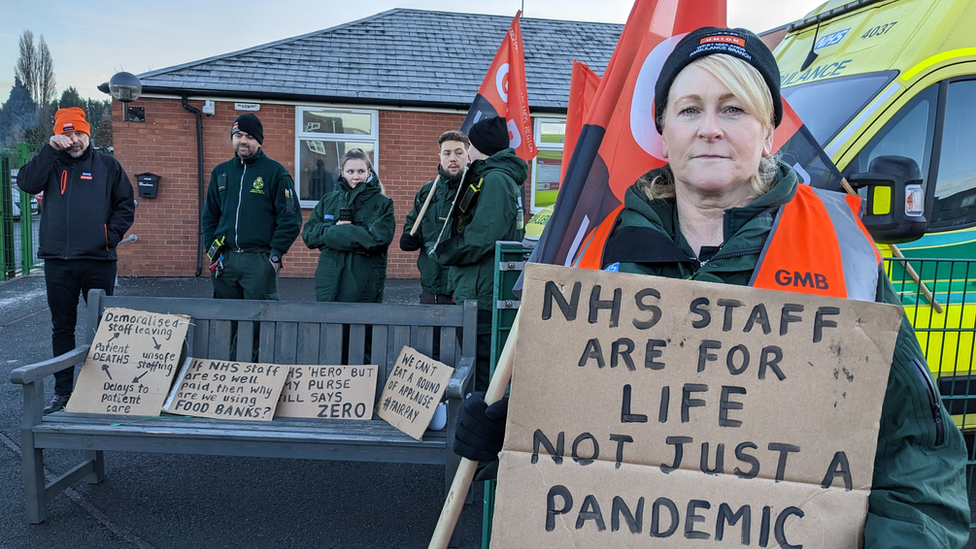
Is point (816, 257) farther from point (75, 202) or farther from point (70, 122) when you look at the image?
point (70, 122)

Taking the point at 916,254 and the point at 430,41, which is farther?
the point at 430,41

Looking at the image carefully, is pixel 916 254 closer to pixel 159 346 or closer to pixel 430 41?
pixel 159 346

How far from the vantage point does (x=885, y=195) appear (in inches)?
111

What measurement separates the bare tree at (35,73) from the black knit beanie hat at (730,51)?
75.0m

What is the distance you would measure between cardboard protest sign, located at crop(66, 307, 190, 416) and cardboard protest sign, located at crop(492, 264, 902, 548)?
2970 millimetres

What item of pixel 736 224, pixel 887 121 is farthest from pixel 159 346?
pixel 887 121

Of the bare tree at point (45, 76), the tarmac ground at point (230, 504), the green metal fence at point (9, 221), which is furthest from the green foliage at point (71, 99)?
the tarmac ground at point (230, 504)

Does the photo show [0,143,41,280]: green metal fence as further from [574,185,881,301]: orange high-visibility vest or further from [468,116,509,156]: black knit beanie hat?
[574,185,881,301]: orange high-visibility vest

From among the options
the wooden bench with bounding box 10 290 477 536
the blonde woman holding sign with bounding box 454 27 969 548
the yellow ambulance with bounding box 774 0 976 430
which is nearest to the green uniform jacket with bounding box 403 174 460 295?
the wooden bench with bounding box 10 290 477 536

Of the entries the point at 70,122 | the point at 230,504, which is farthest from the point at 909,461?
the point at 70,122

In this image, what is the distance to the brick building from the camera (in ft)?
36.0

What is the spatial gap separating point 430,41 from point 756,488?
44.6ft

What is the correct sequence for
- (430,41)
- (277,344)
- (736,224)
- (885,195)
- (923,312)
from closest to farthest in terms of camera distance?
(736,224) < (885,195) < (923,312) < (277,344) < (430,41)

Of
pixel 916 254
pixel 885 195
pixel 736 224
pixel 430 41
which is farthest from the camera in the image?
pixel 430 41
